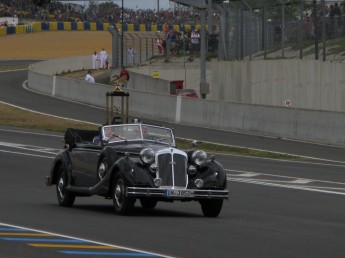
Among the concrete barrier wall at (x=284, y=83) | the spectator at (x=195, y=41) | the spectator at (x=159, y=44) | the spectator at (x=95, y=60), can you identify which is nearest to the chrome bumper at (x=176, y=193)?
the concrete barrier wall at (x=284, y=83)

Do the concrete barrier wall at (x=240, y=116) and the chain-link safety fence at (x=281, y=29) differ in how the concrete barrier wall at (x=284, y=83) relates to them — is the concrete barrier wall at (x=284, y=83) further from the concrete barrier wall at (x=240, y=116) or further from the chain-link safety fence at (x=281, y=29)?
the concrete barrier wall at (x=240, y=116)

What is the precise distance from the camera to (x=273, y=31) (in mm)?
44094

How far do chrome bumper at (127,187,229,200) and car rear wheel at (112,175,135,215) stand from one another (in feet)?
0.56

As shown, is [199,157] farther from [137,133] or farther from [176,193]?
[137,133]

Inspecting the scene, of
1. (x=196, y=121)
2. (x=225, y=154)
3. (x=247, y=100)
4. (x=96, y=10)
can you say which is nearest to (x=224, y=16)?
(x=247, y=100)

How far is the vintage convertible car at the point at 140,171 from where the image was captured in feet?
49.6

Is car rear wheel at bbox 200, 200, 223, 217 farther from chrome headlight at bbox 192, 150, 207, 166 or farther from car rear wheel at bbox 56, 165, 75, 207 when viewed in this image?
car rear wheel at bbox 56, 165, 75, 207

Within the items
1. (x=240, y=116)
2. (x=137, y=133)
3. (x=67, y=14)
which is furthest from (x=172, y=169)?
(x=67, y=14)

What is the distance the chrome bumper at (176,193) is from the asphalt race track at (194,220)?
13.1 inches

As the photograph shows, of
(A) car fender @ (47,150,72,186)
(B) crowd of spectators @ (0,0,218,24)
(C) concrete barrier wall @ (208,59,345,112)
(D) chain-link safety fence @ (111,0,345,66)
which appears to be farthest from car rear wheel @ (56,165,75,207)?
(B) crowd of spectators @ (0,0,218,24)

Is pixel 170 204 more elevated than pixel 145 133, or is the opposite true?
pixel 145 133

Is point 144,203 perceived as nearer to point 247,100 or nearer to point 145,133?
point 145,133

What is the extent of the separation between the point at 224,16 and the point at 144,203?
32571 millimetres

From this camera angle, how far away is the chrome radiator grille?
15.2 meters
